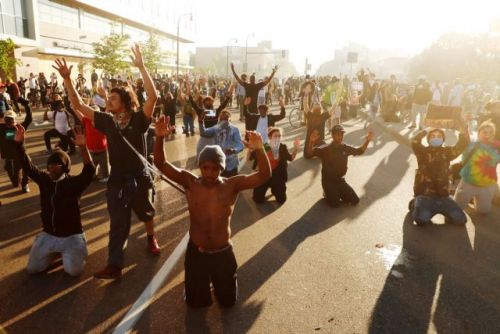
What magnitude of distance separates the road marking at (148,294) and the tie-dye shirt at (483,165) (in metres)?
5.11

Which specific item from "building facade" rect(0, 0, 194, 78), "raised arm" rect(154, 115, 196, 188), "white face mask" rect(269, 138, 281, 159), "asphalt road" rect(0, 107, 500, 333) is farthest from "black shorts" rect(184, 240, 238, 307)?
"building facade" rect(0, 0, 194, 78)

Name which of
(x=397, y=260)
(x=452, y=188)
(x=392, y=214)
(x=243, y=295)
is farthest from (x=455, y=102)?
(x=243, y=295)

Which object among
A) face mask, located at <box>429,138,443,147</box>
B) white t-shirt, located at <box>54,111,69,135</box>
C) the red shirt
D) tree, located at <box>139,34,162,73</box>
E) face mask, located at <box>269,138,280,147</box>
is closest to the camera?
face mask, located at <box>429,138,443,147</box>

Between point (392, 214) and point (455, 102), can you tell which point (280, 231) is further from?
point (455, 102)

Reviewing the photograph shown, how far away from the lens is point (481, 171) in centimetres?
711

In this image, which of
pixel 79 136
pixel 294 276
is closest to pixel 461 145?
pixel 294 276

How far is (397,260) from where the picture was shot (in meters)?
5.53

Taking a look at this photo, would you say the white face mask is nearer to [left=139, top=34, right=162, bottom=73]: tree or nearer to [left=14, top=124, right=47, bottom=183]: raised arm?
[left=14, top=124, right=47, bottom=183]: raised arm

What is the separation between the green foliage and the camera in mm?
47562

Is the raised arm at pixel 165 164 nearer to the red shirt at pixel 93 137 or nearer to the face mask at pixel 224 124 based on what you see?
the face mask at pixel 224 124

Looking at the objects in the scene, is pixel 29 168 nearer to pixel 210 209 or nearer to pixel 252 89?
pixel 210 209

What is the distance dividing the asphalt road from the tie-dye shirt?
27.6 inches

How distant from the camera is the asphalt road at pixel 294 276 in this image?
405 centimetres

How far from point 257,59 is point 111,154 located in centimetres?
17074
